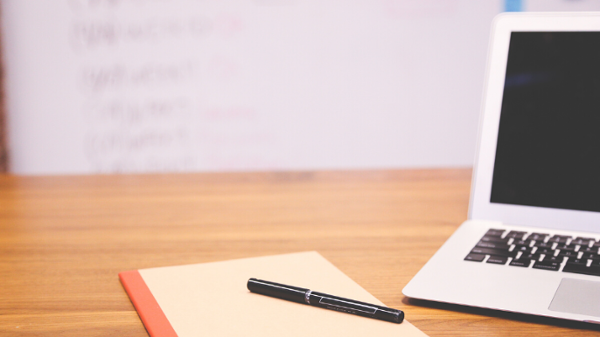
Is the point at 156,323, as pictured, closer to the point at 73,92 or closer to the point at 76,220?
the point at 76,220

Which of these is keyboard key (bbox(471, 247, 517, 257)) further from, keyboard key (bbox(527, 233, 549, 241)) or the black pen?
the black pen

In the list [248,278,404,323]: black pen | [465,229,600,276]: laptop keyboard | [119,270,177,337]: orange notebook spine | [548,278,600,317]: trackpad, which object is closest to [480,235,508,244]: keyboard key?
[465,229,600,276]: laptop keyboard

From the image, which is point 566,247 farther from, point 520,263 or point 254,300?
point 254,300

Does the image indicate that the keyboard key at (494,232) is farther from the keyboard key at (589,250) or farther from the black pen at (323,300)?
the black pen at (323,300)

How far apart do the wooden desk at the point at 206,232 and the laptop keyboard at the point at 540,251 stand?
0.23ft

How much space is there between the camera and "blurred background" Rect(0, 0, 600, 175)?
219 centimetres

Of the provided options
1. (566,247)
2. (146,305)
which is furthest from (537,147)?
(146,305)

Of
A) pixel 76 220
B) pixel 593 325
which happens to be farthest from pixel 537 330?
pixel 76 220

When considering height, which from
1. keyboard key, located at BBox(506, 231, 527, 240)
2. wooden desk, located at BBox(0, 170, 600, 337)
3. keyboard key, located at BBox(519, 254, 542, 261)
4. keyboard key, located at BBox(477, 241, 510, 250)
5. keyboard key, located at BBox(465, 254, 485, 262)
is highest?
keyboard key, located at BBox(519, 254, 542, 261)

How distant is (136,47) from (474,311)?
2.07 meters

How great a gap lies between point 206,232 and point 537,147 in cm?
42

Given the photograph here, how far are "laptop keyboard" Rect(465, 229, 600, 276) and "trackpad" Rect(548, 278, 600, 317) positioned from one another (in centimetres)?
3

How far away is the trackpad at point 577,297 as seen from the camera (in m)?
0.40

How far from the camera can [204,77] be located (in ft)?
7.40
